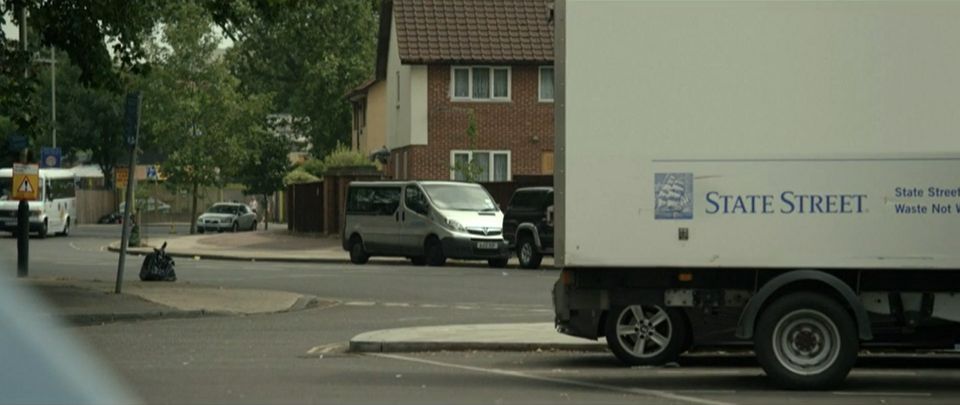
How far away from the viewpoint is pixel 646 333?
13852 mm

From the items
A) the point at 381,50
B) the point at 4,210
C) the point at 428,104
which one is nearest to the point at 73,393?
the point at 428,104

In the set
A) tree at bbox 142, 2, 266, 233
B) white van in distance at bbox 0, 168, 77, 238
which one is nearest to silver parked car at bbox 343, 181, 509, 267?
white van in distance at bbox 0, 168, 77, 238

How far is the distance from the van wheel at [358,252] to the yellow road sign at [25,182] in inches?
482

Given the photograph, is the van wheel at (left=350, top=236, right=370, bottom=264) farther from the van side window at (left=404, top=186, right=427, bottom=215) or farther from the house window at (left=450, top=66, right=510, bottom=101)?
the house window at (left=450, top=66, right=510, bottom=101)

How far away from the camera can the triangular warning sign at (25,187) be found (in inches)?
1099

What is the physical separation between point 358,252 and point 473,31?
16.6 meters

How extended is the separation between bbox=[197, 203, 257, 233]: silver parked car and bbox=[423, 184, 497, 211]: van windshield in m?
39.7

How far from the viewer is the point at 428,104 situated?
54.1 m

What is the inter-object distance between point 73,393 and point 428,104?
52.2 m

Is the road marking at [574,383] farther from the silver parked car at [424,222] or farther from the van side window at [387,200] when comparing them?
the van side window at [387,200]

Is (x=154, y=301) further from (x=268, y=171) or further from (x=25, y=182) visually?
(x=268, y=171)

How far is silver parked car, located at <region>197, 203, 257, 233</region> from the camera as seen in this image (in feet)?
252

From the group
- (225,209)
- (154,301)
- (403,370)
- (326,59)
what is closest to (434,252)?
(154,301)

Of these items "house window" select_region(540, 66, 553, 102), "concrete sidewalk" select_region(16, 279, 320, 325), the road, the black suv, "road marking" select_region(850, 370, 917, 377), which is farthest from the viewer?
"house window" select_region(540, 66, 553, 102)
